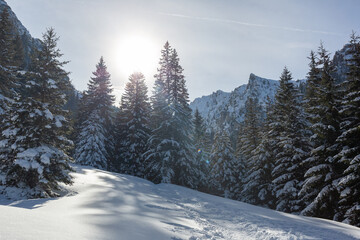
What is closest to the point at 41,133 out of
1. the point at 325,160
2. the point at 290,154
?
the point at 325,160

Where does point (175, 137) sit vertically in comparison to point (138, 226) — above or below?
above

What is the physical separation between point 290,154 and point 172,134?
12.0 m

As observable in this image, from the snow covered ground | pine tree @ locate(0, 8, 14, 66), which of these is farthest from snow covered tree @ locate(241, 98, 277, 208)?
pine tree @ locate(0, 8, 14, 66)

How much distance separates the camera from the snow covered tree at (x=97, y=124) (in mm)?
24562

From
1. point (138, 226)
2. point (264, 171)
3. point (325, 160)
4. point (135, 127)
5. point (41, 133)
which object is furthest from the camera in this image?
point (135, 127)

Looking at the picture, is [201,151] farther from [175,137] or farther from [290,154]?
[290,154]

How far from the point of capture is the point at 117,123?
31.9 m

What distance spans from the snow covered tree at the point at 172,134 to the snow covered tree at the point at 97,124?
6.71 metres

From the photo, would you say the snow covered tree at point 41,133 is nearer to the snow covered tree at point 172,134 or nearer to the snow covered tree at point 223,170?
the snow covered tree at point 172,134

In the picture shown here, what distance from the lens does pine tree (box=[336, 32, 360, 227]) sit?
36.2 ft

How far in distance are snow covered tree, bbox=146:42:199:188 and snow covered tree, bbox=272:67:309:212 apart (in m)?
8.67

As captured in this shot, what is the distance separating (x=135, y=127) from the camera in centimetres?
2723

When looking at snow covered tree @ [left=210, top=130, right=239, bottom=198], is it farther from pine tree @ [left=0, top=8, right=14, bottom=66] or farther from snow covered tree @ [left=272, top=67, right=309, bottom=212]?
pine tree @ [left=0, top=8, right=14, bottom=66]

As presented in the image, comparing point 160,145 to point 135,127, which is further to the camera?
point 135,127
